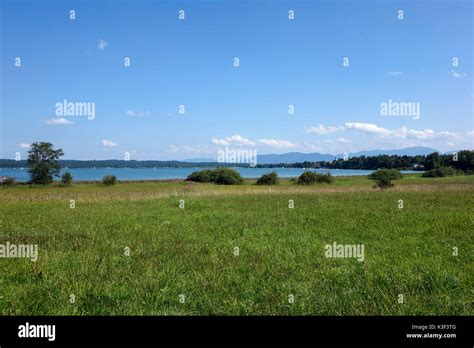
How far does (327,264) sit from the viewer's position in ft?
28.1

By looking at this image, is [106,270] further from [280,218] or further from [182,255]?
[280,218]

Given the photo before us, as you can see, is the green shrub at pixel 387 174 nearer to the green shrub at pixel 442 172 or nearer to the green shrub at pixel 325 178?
the green shrub at pixel 442 172

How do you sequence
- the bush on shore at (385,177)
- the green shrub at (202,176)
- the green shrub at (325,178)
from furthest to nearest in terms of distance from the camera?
the green shrub at (202,176), the green shrub at (325,178), the bush on shore at (385,177)

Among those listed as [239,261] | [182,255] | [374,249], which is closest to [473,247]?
[374,249]

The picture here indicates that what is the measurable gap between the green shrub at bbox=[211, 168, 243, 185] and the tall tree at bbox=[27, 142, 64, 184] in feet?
144

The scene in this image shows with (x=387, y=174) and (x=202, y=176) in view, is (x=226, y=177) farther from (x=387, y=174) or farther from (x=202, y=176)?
(x=387, y=174)

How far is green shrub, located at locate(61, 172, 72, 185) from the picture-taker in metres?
45.8

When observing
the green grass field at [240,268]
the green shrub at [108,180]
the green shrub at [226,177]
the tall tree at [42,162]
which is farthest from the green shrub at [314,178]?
the green grass field at [240,268]

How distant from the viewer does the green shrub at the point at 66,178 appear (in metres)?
45.8

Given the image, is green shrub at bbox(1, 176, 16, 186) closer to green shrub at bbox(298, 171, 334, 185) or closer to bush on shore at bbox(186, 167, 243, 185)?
bush on shore at bbox(186, 167, 243, 185)

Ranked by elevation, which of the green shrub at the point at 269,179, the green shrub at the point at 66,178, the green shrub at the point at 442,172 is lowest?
the green shrub at the point at 269,179

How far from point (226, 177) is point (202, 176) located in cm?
592

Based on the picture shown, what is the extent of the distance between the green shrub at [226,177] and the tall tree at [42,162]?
4385 centimetres
